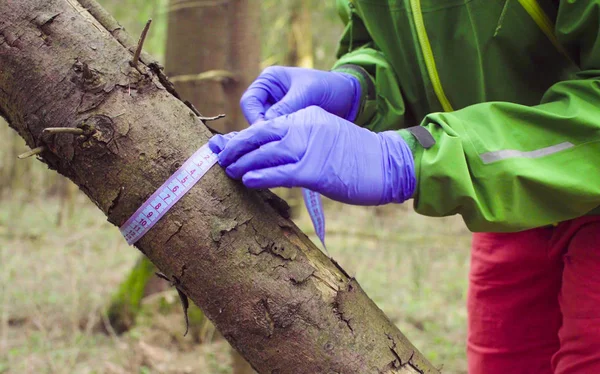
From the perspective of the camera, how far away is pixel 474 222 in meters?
1.13

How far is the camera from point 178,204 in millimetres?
1048

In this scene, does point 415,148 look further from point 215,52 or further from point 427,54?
point 215,52

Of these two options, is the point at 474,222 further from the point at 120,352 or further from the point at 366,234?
the point at 366,234

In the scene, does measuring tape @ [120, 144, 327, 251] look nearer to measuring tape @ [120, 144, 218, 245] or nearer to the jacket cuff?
measuring tape @ [120, 144, 218, 245]

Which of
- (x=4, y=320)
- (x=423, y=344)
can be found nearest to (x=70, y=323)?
(x=4, y=320)

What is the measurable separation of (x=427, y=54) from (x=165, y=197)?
805 millimetres

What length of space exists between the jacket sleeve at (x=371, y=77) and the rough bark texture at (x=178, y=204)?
2.40ft

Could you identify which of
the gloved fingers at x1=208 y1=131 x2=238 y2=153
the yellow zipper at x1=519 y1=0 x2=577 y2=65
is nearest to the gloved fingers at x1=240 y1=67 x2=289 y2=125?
the gloved fingers at x1=208 y1=131 x2=238 y2=153

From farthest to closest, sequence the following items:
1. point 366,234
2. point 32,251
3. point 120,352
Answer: point 366,234, point 32,251, point 120,352

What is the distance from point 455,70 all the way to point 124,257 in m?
4.30

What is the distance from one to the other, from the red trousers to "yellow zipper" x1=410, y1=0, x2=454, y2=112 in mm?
489

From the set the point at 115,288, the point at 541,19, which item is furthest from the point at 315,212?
the point at 115,288

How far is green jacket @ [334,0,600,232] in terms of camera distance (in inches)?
42.9

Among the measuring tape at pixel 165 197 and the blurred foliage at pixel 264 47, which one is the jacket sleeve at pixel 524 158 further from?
the blurred foliage at pixel 264 47
